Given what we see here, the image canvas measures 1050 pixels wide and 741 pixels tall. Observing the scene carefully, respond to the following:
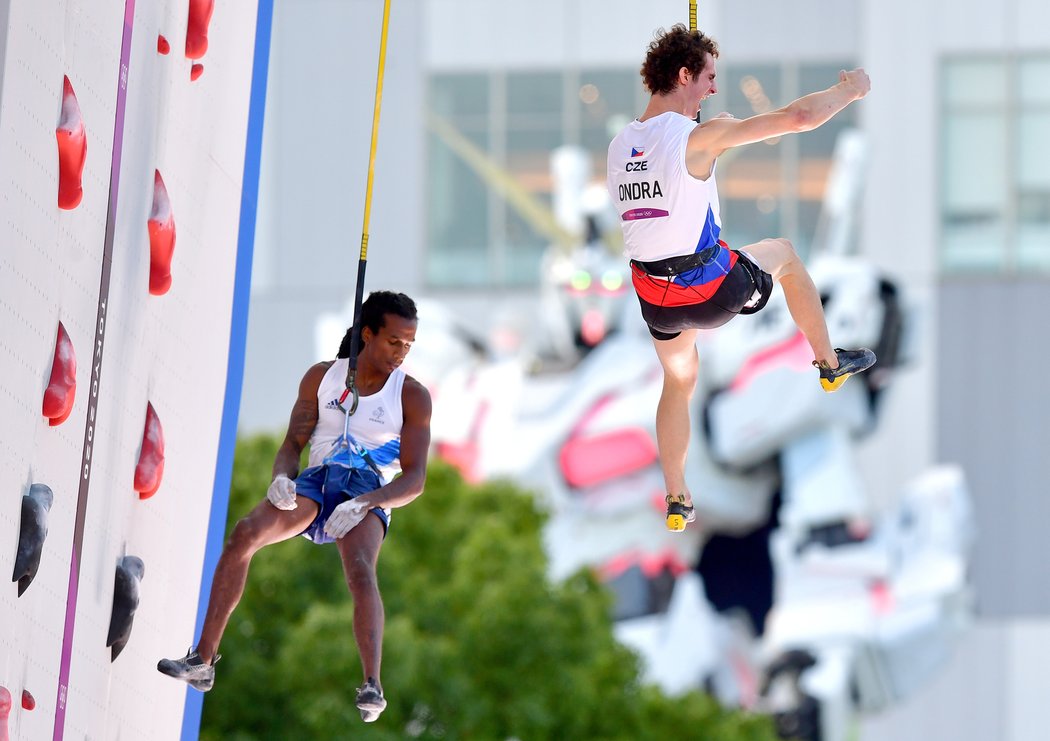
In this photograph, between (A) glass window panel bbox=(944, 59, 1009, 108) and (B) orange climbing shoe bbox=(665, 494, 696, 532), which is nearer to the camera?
(B) orange climbing shoe bbox=(665, 494, 696, 532)

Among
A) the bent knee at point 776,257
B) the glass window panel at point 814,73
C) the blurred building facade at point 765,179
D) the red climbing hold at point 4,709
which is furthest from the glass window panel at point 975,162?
the red climbing hold at point 4,709

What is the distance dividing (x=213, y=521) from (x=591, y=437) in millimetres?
19559

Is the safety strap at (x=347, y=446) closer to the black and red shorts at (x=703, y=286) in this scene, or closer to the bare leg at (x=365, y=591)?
the bare leg at (x=365, y=591)

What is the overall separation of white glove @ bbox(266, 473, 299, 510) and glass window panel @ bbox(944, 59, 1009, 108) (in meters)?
31.5

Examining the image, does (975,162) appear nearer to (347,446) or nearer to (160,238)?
(160,238)

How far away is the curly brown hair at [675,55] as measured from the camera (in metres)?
7.56

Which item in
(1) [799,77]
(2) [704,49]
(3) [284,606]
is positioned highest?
(1) [799,77]

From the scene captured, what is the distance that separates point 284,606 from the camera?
18.7 metres

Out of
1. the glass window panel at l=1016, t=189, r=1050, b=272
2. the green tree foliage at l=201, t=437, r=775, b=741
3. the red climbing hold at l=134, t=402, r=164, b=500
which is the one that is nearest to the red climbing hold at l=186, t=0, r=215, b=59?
the red climbing hold at l=134, t=402, r=164, b=500

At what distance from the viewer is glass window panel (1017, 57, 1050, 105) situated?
37.3 m

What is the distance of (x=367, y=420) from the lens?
25.3 ft

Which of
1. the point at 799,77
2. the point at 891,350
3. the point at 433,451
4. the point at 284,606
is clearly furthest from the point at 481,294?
the point at 284,606

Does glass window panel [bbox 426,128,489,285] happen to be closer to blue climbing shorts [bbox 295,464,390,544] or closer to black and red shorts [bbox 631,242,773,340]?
black and red shorts [bbox 631,242,773,340]

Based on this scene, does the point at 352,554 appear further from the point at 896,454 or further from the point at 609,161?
the point at 896,454
